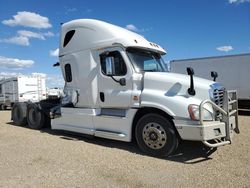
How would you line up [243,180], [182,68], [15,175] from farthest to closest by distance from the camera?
[182,68]
[15,175]
[243,180]

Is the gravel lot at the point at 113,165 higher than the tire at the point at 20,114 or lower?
lower

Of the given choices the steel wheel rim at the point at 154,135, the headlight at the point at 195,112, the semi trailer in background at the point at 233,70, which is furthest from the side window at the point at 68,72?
the semi trailer in background at the point at 233,70

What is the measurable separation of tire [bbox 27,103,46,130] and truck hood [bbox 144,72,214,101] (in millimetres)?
5223

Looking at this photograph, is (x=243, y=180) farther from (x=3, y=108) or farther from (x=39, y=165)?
(x=3, y=108)

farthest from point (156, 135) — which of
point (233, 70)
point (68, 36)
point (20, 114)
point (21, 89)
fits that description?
point (21, 89)

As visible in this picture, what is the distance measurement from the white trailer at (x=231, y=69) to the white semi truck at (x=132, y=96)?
8.45 meters

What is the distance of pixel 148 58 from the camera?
7387 millimetres

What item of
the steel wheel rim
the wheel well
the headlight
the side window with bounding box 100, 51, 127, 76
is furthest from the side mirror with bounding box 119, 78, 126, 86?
the headlight

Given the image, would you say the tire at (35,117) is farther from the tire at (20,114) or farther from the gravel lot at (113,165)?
the gravel lot at (113,165)

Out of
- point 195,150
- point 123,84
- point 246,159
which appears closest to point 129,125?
point 123,84

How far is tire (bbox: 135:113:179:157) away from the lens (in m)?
6.05

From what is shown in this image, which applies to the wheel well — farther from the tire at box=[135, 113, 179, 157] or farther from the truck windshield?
the truck windshield

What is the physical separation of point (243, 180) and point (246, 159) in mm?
1324

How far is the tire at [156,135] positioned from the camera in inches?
238
